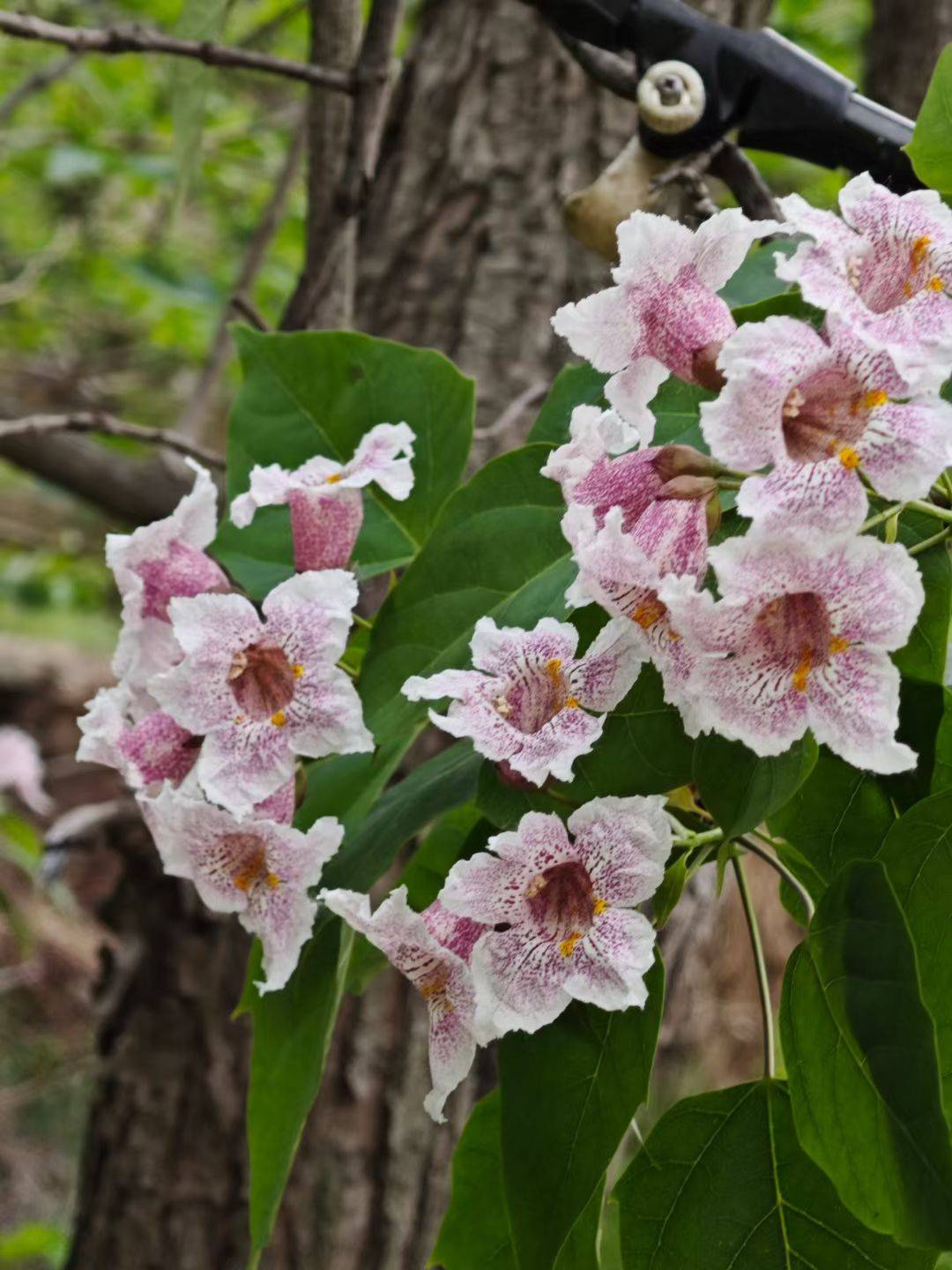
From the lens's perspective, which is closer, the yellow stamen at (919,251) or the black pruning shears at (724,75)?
the yellow stamen at (919,251)

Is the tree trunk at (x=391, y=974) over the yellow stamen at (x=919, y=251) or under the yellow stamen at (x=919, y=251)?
under

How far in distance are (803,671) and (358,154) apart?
29.5 inches

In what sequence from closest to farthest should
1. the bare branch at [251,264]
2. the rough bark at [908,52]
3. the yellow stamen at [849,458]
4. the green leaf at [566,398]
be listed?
the yellow stamen at [849,458], the green leaf at [566,398], the bare branch at [251,264], the rough bark at [908,52]

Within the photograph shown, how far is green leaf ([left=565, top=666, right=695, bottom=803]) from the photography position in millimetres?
437

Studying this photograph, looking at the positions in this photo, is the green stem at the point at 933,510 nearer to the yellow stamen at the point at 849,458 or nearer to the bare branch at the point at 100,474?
the yellow stamen at the point at 849,458

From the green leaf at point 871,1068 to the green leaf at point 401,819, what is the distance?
149mm

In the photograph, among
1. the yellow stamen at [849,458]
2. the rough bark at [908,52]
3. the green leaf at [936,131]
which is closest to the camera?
the yellow stamen at [849,458]

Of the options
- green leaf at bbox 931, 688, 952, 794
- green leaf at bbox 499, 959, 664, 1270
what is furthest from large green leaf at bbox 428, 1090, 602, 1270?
green leaf at bbox 931, 688, 952, 794

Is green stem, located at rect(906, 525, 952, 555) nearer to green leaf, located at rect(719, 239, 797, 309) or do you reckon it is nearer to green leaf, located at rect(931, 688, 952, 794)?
green leaf, located at rect(931, 688, 952, 794)

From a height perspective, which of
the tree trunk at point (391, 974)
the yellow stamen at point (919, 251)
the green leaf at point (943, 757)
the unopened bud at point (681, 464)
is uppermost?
the yellow stamen at point (919, 251)

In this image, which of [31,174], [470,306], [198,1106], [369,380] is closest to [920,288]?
[369,380]

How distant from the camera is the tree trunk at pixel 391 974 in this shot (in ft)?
3.97

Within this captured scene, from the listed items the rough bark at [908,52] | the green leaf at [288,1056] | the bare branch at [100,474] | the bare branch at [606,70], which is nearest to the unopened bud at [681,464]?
the green leaf at [288,1056]

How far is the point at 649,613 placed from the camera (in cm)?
41
